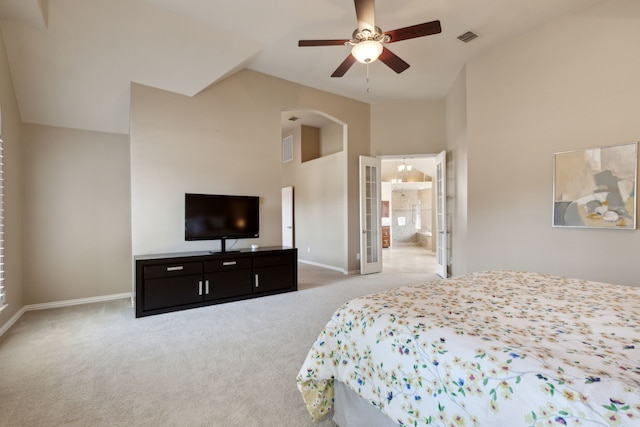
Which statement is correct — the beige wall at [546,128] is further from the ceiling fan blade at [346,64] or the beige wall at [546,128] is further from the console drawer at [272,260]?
the console drawer at [272,260]

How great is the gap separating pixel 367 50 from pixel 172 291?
347 centimetres

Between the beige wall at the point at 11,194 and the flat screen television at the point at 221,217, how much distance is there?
1.79 m

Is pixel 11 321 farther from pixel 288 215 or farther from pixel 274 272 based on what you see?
pixel 288 215

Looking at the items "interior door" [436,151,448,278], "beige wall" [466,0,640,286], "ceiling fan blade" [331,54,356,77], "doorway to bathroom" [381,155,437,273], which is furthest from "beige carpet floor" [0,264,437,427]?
"doorway to bathroom" [381,155,437,273]

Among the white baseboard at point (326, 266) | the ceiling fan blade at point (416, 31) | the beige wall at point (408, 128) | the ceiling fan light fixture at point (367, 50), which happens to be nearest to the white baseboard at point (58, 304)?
the white baseboard at point (326, 266)

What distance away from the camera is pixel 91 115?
4062mm

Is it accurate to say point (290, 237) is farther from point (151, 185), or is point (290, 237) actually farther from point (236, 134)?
point (151, 185)

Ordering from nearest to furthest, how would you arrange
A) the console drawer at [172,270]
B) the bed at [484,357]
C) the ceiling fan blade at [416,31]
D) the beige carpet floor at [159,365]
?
the bed at [484,357], the beige carpet floor at [159,365], the ceiling fan blade at [416,31], the console drawer at [172,270]

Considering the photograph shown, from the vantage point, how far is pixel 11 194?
3.41 m

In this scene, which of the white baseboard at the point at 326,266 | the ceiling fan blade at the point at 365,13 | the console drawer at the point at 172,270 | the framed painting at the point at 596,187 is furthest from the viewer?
the white baseboard at the point at 326,266

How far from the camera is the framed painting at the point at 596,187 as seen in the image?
2.91 metres

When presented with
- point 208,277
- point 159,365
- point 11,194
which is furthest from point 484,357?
point 11,194

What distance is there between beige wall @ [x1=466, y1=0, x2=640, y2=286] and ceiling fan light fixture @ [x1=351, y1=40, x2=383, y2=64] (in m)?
2.25

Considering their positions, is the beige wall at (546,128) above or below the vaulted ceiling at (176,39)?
below
